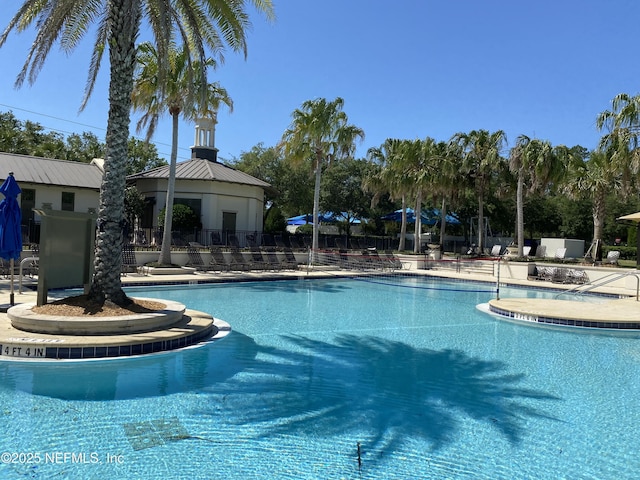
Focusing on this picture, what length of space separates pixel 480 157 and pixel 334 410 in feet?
96.4

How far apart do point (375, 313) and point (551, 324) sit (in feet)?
14.7

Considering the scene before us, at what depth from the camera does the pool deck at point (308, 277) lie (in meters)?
7.72

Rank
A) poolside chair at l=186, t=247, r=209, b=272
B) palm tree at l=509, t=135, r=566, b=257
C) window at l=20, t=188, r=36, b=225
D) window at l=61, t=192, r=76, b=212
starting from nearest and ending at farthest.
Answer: poolside chair at l=186, t=247, r=209, b=272
window at l=20, t=188, r=36, b=225
window at l=61, t=192, r=76, b=212
palm tree at l=509, t=135, r=566, b=257

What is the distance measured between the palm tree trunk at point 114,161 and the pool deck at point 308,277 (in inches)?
56.0

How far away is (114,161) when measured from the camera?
29.7ft

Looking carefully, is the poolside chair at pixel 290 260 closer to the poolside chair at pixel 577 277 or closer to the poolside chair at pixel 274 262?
the poolside chair at pixel 274 262

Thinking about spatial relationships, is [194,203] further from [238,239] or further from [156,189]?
[238,239]

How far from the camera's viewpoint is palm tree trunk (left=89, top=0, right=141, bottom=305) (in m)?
8.95

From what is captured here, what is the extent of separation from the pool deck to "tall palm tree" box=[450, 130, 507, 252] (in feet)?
34.0

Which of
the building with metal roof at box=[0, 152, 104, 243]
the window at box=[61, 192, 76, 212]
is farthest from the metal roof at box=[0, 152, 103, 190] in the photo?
the window at box=[61, 192, 76, 212]

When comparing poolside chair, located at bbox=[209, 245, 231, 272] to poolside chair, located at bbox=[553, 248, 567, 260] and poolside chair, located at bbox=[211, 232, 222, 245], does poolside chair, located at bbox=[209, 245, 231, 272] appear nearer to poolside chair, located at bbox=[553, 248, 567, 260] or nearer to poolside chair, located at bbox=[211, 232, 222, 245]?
poolside chair, located at bbox=[211, 232, 222, 245]

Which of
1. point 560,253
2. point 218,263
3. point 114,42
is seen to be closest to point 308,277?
point 218,263

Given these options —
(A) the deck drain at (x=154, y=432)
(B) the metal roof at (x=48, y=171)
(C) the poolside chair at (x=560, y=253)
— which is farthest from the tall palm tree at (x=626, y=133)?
(B) the metal roof at (x=48, y=171)

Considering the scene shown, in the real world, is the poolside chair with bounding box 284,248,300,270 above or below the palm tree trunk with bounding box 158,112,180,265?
below
